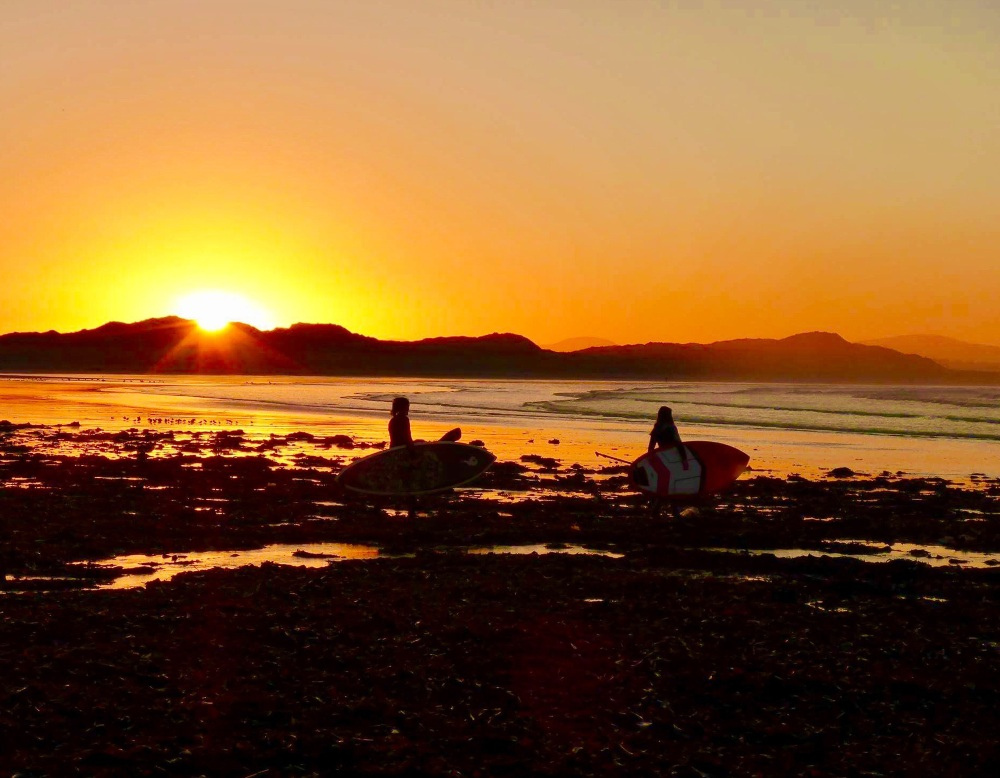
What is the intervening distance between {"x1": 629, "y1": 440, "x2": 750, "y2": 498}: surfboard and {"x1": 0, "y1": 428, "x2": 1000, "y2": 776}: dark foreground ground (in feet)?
5.93

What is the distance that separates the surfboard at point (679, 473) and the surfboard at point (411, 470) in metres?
3.60

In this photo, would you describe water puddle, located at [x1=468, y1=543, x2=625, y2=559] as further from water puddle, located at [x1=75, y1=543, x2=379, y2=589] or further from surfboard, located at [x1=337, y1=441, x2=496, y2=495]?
surfboard, located at [x1=337, y1=441, x2=496, y2=495]

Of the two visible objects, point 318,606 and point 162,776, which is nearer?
point 162,776

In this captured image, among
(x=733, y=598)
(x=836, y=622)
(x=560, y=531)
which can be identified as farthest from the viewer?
(x=560, y=531)

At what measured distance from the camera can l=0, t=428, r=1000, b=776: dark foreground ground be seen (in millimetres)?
7746

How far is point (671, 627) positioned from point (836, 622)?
2.02 m

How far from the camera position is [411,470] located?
19.8 meters

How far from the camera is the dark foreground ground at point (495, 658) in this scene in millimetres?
7746

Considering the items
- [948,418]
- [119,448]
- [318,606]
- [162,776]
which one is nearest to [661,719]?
[162,776]

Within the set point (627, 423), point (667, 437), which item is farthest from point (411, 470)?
point (627, 423)

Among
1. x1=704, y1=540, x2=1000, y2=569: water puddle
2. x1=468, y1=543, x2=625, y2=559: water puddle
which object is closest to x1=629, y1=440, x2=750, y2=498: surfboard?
x1=704, y1=540, x2=1000, y2=569: water puddle

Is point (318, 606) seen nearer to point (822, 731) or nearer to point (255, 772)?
point (255, 772)

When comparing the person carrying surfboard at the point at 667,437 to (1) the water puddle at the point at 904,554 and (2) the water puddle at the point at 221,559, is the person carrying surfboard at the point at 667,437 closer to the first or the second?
(1) the water puddle at the point at 904,554

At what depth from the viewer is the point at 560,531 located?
60.0 ft
